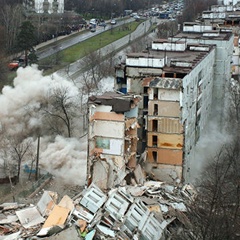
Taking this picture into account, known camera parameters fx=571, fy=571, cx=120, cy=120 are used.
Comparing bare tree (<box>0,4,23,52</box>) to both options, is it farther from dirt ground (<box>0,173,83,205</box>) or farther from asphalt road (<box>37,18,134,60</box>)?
dirt ground (<box>0,173,83,205</box>)

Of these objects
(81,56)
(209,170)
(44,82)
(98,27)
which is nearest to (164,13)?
(98,27)

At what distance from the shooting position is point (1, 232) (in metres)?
20.5

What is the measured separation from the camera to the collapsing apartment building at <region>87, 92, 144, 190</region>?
25844 millimetres

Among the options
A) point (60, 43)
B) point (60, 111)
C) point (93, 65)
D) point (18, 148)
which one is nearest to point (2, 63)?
point (93, 65)

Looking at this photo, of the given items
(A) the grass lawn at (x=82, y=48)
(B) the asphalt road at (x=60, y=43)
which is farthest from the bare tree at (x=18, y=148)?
(B) the asphalt road at (x=60, y=43)

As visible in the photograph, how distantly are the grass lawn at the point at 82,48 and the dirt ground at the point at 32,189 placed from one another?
78.2ft

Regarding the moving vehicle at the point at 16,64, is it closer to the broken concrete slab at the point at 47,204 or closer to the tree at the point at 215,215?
the broken concrete slab at the point at 47,204

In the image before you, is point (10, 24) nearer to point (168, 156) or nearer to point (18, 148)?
point (18, 148)

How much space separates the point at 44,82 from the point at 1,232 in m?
19.5

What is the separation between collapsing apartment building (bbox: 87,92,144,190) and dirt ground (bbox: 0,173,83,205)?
2.17 m

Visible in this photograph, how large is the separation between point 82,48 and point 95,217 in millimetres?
48919

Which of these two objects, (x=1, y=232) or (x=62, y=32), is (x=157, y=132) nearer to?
(x=1, y=232)

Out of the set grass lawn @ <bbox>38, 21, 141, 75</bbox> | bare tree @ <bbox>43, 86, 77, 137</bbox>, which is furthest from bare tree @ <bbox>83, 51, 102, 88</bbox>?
bare tree @ <bbox>43, 86, 77, 137</bbox>

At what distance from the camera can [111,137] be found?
85.8 feet
